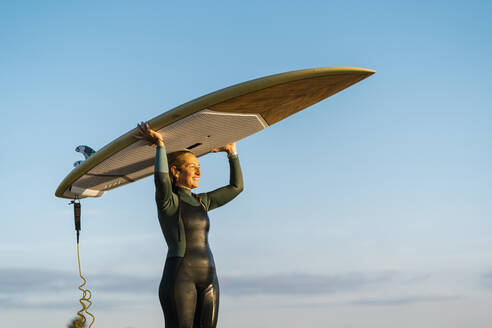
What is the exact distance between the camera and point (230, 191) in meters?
7.79

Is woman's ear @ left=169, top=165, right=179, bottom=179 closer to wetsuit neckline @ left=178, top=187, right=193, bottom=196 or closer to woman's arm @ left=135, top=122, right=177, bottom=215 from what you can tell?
wetsuit neckline @ left=178, top=187, right=193, bottom=196

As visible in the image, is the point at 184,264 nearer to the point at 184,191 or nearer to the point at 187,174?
the point at 184,191

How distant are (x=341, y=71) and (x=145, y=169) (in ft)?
9.49

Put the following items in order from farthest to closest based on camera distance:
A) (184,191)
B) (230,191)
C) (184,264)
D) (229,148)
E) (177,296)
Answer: (229,148) < (230,191) < (184,191) < (184,264) < (177,296)

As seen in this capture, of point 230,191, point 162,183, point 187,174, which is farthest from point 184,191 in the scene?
point 230,191

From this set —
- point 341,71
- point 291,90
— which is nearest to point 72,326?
point 291,90

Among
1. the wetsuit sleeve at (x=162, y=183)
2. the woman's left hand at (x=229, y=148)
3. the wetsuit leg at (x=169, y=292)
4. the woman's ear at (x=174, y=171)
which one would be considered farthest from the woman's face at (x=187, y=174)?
the wetsuit leg at (x=169, y=292)

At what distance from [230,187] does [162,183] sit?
121cm

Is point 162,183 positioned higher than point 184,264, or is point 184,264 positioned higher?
point 162,183

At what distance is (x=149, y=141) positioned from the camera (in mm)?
6965

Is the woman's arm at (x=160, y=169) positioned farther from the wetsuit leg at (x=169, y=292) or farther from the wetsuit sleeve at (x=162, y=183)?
the wetsuit leg at (x=169, y=292)

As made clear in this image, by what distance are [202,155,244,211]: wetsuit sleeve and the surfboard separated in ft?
1.03

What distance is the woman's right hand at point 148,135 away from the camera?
6816mm

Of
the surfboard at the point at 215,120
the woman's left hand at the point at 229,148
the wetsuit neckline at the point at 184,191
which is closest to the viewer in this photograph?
the surfboard at the point at 215,120
